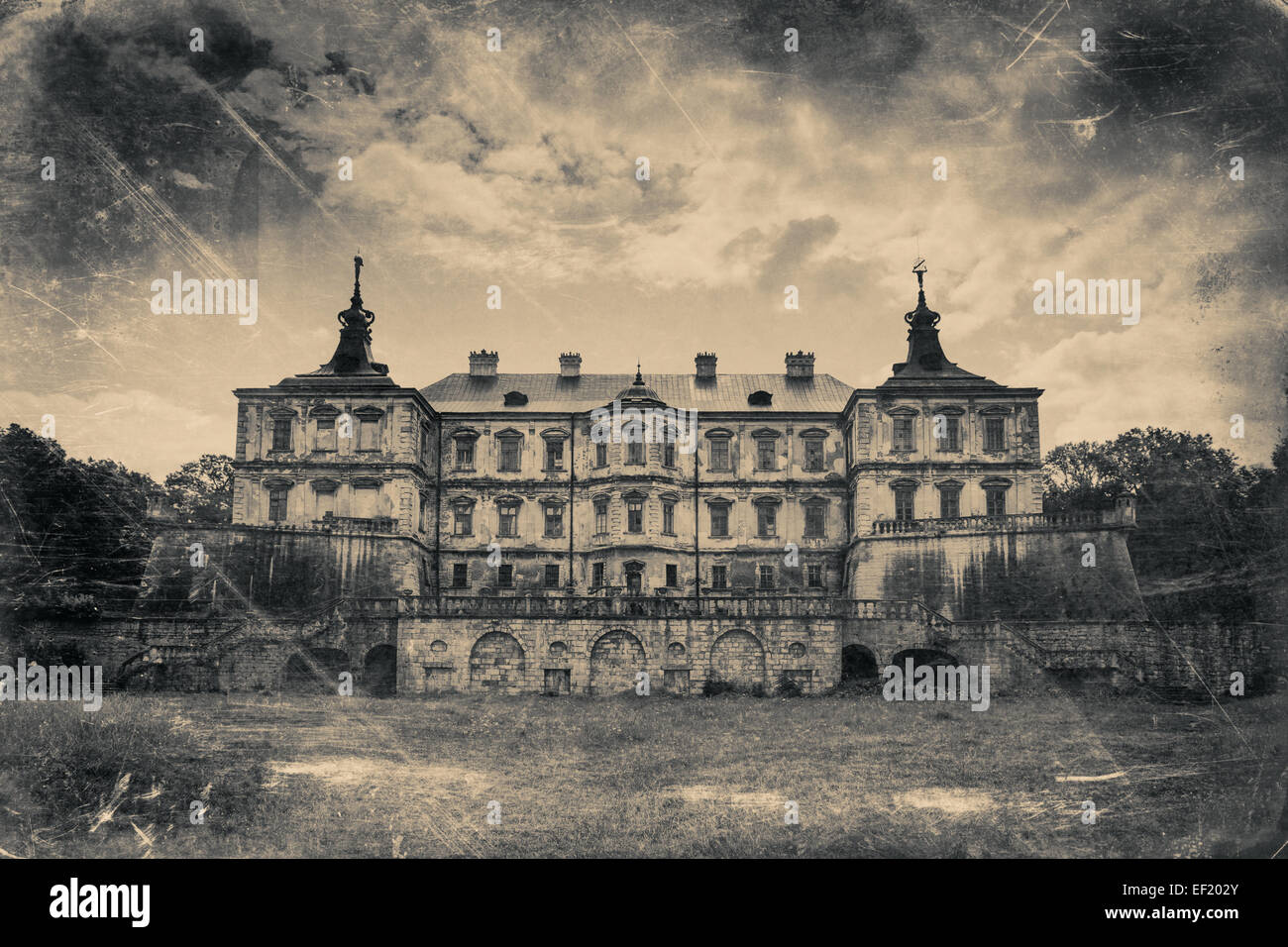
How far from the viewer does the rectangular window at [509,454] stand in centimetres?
3847

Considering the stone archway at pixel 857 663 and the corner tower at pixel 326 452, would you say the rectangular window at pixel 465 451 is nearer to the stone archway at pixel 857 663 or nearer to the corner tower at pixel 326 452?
the corner tower at pixel 326 452

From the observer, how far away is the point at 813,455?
38.5 meters

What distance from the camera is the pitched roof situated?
39.4m

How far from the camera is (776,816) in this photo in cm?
1462

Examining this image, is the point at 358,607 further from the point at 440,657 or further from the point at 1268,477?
the point at 1268,477

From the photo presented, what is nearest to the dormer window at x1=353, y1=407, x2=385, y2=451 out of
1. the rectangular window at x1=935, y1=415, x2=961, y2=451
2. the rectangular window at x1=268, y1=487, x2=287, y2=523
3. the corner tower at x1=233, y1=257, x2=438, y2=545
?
the corner tower at x1=233, y1=257, x2=438, y2=545

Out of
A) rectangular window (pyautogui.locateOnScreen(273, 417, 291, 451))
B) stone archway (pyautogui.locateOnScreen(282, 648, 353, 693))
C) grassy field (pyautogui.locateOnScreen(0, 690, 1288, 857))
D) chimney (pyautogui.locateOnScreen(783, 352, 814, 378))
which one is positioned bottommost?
grassy field (pyautogui.locateOnScreen(0, 690, 1288, 857))

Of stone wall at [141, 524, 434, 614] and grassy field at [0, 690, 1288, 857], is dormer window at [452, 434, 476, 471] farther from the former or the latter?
grassy field at [0, 690, 1288, 857]

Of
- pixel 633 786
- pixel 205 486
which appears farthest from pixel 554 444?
pixel 633 786

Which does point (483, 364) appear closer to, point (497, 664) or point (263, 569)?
point (263, 569)

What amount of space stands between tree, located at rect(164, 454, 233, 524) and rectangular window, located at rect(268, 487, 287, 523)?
5.44 meters

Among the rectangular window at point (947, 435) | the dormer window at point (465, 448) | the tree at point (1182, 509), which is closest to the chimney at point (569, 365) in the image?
the dormer window at point (465, 448)

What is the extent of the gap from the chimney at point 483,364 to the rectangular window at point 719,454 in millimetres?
9649
